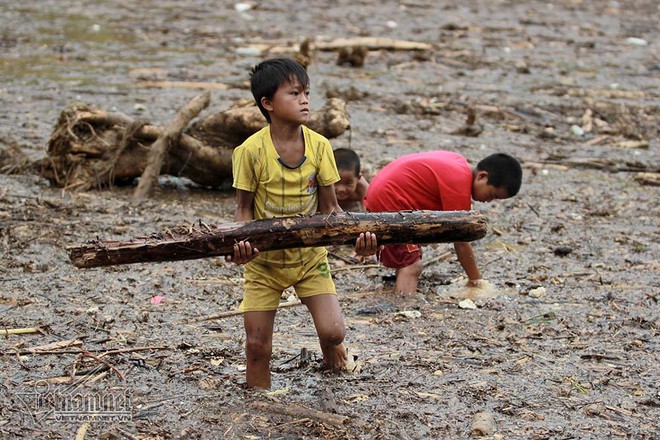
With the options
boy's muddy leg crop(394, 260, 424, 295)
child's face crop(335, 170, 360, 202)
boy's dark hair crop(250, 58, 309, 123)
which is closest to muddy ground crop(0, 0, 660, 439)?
boy's muddy leg crop(394, 260, 424, 295)

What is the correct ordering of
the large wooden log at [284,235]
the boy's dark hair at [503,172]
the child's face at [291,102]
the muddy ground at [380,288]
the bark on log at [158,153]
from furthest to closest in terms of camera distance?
the bark on log at [158,153] → the boy's dark hair at [503,172] → the muddy ground at [380,288] → the child's face at [291,102] → the large wooden log at [284,235]

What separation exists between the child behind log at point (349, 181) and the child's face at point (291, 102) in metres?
2.56

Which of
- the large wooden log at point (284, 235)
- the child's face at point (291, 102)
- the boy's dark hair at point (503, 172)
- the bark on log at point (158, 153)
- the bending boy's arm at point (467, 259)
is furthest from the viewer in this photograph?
the bark on log at point (158, 153)

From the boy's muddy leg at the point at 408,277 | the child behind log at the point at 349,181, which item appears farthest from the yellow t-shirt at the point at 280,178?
the child behind log at the point at 349,181

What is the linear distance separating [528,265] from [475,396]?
8.29 feet

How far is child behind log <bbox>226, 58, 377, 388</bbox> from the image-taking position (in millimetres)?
4520

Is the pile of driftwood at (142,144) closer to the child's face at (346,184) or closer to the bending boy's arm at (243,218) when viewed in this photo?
the child's face at (346,184)

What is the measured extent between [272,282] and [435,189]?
2.21m

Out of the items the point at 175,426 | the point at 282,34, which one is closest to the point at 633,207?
the point at 175,426

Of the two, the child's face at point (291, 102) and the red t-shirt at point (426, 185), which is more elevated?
the child's face at point (291, 102)

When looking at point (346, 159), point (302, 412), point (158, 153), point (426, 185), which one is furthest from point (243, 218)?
point (158, 153)

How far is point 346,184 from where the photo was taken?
23.9ft

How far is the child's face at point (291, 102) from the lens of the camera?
4504mm

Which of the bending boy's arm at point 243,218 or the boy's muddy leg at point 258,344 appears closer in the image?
the bending boy's arm at point 243,218
